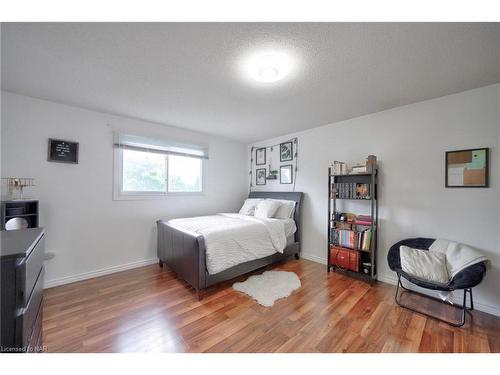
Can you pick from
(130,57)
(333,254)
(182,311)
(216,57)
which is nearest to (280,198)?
(333,254)

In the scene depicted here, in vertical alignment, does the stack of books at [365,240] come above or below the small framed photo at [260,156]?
below

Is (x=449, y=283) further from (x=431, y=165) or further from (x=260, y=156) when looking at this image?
(x=260, y=156)

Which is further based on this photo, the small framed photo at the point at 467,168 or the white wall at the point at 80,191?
the white wall at the point at 80,191

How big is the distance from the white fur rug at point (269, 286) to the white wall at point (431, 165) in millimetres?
1023

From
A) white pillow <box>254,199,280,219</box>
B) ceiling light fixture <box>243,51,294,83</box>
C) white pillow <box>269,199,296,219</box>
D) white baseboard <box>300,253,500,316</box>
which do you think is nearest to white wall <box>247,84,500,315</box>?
white baseboard <box>300,253,500,316</box>

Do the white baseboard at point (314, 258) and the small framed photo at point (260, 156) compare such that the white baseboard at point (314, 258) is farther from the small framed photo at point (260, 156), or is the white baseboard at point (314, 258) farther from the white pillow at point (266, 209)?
the small framed photo at point (260, 156)

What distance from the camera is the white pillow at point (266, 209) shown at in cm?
327

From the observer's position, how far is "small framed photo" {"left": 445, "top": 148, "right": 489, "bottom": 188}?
194 cm

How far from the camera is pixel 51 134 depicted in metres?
2.38

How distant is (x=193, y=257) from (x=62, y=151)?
2138 millimetres

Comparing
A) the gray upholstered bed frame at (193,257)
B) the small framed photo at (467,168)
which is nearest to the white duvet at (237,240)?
the gray upholstered bed frame at (193,257)

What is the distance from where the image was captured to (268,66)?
1667 mm

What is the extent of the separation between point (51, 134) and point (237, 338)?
3.11 meters

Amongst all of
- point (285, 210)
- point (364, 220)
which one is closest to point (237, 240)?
point (285, 210)
